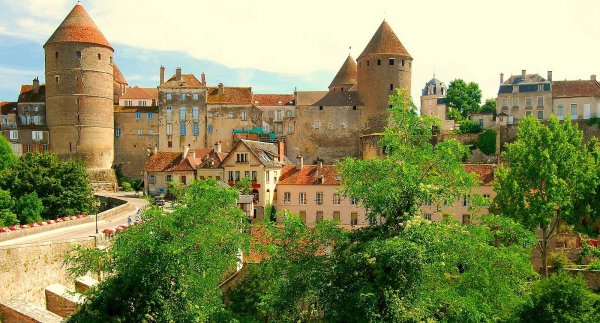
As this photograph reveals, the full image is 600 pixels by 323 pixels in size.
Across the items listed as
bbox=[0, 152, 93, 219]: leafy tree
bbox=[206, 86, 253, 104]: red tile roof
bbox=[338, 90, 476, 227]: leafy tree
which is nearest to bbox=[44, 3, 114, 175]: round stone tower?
bbox=[206, 86, 253, 104]: red tile roof

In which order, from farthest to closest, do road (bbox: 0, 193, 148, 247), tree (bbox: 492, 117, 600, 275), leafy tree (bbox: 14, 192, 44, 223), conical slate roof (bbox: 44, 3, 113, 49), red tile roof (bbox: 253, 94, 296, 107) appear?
red tile roof (bbox: 253, 94, 296, 107) → conical slate roof (bbox: 44, 3, 113, 49) → leafy tree (bbox: 14, 192, 44, 223) → tree (bbox: 492, 117, 600, 275) → road (bbox: 0, 193, 148, 247)

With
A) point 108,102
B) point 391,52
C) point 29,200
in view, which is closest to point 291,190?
point 29,200

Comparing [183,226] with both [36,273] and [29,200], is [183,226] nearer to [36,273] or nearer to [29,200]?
[36,273]

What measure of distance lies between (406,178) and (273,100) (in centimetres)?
4584

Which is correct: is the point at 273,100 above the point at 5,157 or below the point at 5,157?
above

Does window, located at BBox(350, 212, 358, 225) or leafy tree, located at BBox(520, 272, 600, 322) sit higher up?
leafy tree, located at BBox(520, 272, 600, 322)

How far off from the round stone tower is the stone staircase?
35.7 metres

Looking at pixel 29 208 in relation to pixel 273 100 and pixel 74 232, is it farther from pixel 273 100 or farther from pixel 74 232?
pixel 273 100

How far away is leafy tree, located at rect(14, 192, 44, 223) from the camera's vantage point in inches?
1355

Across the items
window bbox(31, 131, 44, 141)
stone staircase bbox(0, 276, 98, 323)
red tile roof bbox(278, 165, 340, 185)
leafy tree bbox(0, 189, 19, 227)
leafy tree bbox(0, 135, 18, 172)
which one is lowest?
stone staircase bbox(0, 276, 98, 323)

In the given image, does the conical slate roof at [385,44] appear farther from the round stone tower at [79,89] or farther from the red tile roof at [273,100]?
the round stone tower at [79,89]

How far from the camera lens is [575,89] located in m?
51.5

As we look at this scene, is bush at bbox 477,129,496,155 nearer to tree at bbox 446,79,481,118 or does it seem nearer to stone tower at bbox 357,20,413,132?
stone tower at bbox 357,20,413,132

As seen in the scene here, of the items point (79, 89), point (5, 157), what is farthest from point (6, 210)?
point (79, 89)
